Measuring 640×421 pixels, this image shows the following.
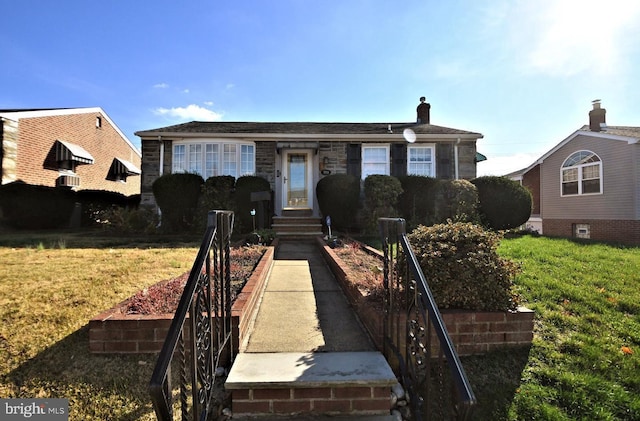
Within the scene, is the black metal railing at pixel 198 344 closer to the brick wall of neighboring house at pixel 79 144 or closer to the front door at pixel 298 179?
the front door at pixel 298 179

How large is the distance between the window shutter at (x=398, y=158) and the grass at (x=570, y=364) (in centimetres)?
806

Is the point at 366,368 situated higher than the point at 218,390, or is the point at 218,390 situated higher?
the point at 366,368

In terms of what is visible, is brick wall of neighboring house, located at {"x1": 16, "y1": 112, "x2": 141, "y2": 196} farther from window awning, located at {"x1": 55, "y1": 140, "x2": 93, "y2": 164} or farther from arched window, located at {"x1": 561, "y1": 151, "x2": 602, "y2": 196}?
arched window, located at {"x1": 561, "y1": 151, "x2": 602, "y2": 196}

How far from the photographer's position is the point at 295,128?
13.3 metres

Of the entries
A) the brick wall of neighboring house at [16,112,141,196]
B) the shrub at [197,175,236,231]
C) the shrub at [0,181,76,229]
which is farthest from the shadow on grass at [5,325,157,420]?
→ the brick wall of neighboring house at [16,112,141,196]

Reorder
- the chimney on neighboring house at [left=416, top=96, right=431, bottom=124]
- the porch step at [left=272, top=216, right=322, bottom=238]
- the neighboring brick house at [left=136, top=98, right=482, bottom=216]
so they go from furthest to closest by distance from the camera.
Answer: the chimney on neighboring house at [left=416, top=96, right=431, bottom=124] → the neighboring brick house at [left=136, top=98, right=482, bottom=216] → the porch step at [left=272, top=216, right=322, bottom=238]

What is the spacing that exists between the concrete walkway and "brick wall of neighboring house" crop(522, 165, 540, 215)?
1665 cm

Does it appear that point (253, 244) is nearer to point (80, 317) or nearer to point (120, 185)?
point (80, 317)

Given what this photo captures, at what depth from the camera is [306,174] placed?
12.2 m

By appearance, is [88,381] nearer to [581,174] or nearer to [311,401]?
[311,401]

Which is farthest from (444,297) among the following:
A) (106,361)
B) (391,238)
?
(106,361)

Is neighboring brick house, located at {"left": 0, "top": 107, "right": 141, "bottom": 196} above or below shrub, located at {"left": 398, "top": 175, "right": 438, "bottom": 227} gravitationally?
above

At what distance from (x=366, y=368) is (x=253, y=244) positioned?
5.06 meters

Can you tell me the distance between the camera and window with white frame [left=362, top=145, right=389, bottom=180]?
11.8 meters
